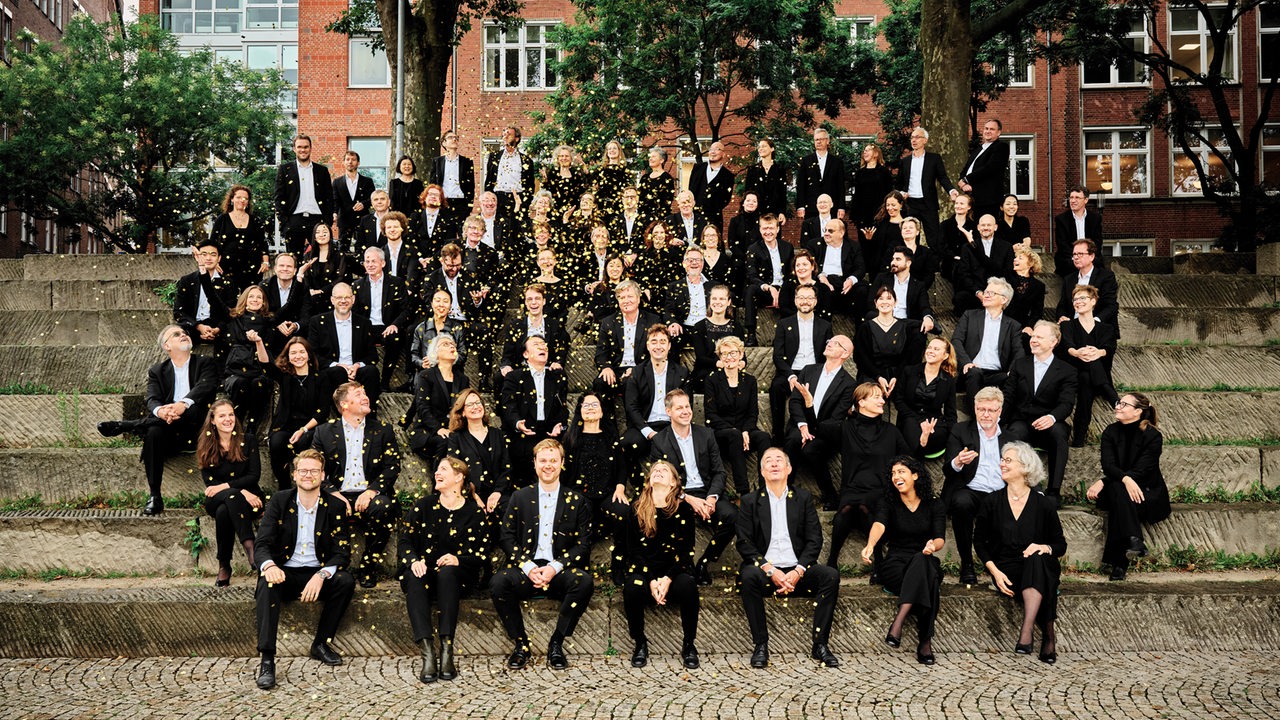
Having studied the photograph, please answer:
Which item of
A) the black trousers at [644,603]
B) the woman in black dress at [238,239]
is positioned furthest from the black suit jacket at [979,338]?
the woman in black dress at [238,239]

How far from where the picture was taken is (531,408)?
34.1ft

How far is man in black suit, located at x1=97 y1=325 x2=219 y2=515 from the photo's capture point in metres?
10.2

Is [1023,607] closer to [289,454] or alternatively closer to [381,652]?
[381,652]

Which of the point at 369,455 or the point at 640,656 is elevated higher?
the point at 369,455

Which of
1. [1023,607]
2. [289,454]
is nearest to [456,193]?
[289,454]

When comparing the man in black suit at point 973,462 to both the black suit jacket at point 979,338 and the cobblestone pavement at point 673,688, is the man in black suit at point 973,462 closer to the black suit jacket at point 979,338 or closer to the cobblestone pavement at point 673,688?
the cobblestone pavement at point 673,688

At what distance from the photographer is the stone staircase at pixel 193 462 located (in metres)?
8.79

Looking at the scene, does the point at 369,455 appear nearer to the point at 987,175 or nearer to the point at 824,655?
the point at 824,655

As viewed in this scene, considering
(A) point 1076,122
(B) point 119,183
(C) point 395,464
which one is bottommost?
(C) point 395,464

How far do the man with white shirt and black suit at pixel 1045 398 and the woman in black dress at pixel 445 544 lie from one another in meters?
4.88

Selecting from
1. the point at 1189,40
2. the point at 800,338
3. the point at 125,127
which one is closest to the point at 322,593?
the point at 800,338

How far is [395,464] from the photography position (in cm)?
970

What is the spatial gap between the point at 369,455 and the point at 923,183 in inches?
315

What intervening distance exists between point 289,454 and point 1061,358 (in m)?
7.40
